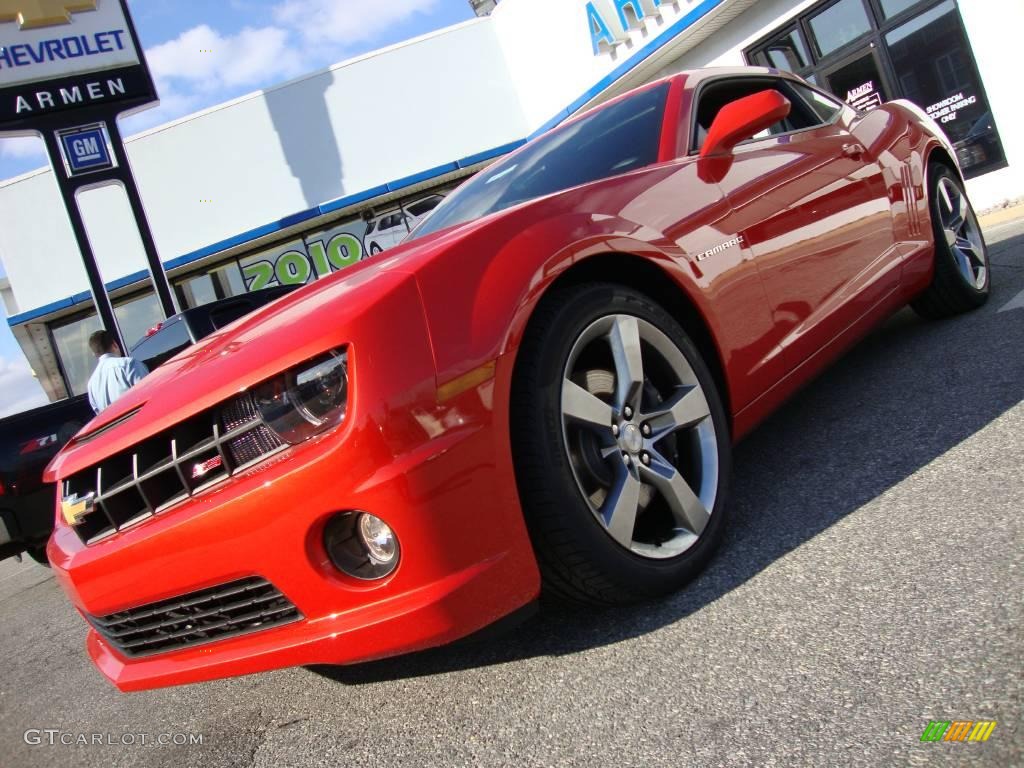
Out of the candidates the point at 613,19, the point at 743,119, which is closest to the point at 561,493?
the point at 743,119

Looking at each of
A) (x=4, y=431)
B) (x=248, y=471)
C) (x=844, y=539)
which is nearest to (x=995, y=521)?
(x=844, y=539)

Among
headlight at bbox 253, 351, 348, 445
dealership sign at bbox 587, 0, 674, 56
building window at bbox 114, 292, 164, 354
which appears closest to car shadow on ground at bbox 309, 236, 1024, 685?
headlight at bbox 253, 351, 348, 445

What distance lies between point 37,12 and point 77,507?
13.0 m

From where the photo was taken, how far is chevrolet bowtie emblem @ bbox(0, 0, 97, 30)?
38.7ft

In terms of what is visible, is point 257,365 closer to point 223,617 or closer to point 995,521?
point 223,617

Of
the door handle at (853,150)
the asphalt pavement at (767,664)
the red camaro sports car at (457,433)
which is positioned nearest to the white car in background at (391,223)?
the door handle at (853,150)

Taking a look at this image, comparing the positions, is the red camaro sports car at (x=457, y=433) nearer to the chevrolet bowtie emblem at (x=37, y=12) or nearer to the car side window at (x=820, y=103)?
the car side window at (x=820, y=103)

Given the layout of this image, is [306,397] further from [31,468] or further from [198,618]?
[31,468]

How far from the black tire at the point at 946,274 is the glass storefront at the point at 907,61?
5514 millimetres

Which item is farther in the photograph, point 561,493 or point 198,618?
point 198,618

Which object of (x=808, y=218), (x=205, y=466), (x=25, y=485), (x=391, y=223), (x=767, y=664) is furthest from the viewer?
(x=391, y=223)

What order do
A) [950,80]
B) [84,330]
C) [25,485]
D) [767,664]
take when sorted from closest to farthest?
[767,664] < [25,485] < [950,80] < [84,330]

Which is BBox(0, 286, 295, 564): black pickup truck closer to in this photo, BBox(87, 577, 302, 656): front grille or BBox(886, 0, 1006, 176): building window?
BBox(87, 577, 302, 656): front grille

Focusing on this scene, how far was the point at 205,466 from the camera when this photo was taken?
1.72 metres
